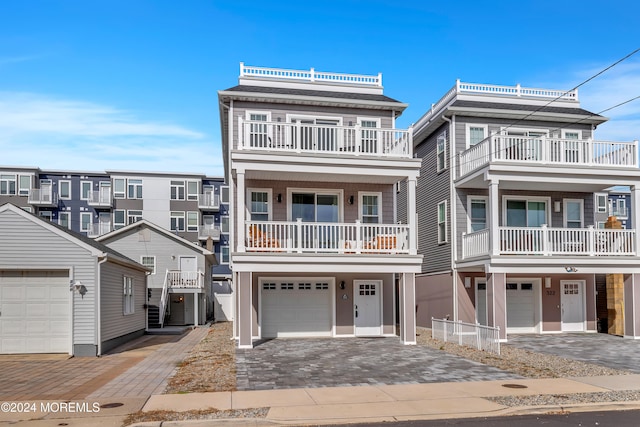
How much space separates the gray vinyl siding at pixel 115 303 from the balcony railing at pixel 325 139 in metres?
5.94

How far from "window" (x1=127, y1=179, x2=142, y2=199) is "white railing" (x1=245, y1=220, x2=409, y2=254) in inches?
1413

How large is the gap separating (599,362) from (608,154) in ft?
33.8

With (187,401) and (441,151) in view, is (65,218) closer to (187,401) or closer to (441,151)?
(441,151)

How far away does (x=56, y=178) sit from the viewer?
53.1 m

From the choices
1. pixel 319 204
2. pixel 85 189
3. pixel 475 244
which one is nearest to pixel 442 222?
pixel 475 244

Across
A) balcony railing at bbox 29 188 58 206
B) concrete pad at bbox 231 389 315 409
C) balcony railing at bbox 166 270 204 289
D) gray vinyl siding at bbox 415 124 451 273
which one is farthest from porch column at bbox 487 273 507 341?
balcony railing at bbox 29 188 58 206

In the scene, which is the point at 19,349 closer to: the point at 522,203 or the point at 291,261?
the point at 291,261

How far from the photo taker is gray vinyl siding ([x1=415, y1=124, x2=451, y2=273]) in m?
24.6

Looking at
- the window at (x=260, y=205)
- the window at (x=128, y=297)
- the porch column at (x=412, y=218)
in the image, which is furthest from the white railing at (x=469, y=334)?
the window at (x=128, y=297)


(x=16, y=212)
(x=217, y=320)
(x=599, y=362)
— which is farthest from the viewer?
(x=217, y=320)

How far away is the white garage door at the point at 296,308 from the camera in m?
21.7

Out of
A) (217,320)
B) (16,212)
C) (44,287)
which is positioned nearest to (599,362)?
(44,287)

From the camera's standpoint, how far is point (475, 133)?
24.2 meters

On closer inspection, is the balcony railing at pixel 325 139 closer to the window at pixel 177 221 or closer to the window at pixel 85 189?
the window at pixel 177 221
